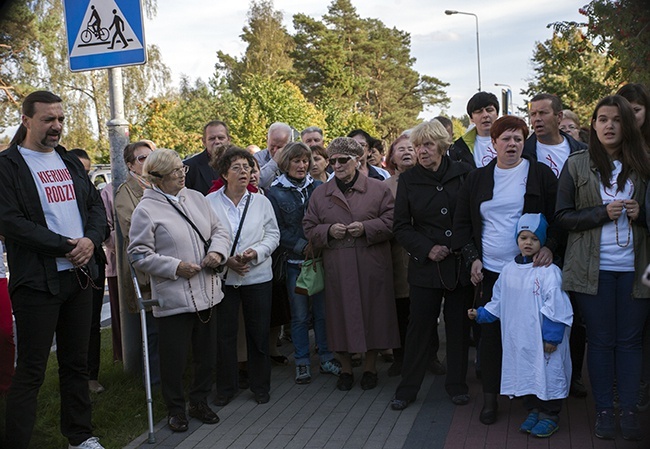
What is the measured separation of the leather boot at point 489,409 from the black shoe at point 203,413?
1.99m

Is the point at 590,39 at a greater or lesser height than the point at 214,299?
greater

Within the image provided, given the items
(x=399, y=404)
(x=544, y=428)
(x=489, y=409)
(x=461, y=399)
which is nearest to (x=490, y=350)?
(x=489, y=409)

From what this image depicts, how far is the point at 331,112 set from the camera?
47.5m

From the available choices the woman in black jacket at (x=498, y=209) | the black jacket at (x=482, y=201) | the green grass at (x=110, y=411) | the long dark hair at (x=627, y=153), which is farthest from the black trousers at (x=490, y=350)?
the green grass at (x=110, y=411)

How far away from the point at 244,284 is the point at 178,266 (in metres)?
0.95

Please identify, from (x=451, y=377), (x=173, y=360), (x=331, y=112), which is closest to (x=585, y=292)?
(x=451, y=377)

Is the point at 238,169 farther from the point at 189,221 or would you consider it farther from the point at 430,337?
the point at 430,337

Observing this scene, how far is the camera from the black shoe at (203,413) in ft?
18.9

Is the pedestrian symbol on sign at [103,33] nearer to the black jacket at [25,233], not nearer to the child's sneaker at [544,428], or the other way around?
the black jacket at [25,233]

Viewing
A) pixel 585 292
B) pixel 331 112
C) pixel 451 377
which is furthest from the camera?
pixel 331 112

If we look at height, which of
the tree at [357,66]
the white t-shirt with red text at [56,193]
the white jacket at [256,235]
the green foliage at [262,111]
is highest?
the tree at [357,66]

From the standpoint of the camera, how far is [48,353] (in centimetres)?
489

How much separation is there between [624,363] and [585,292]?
537mm

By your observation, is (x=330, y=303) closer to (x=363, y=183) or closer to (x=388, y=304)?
(x=388, y=304)
